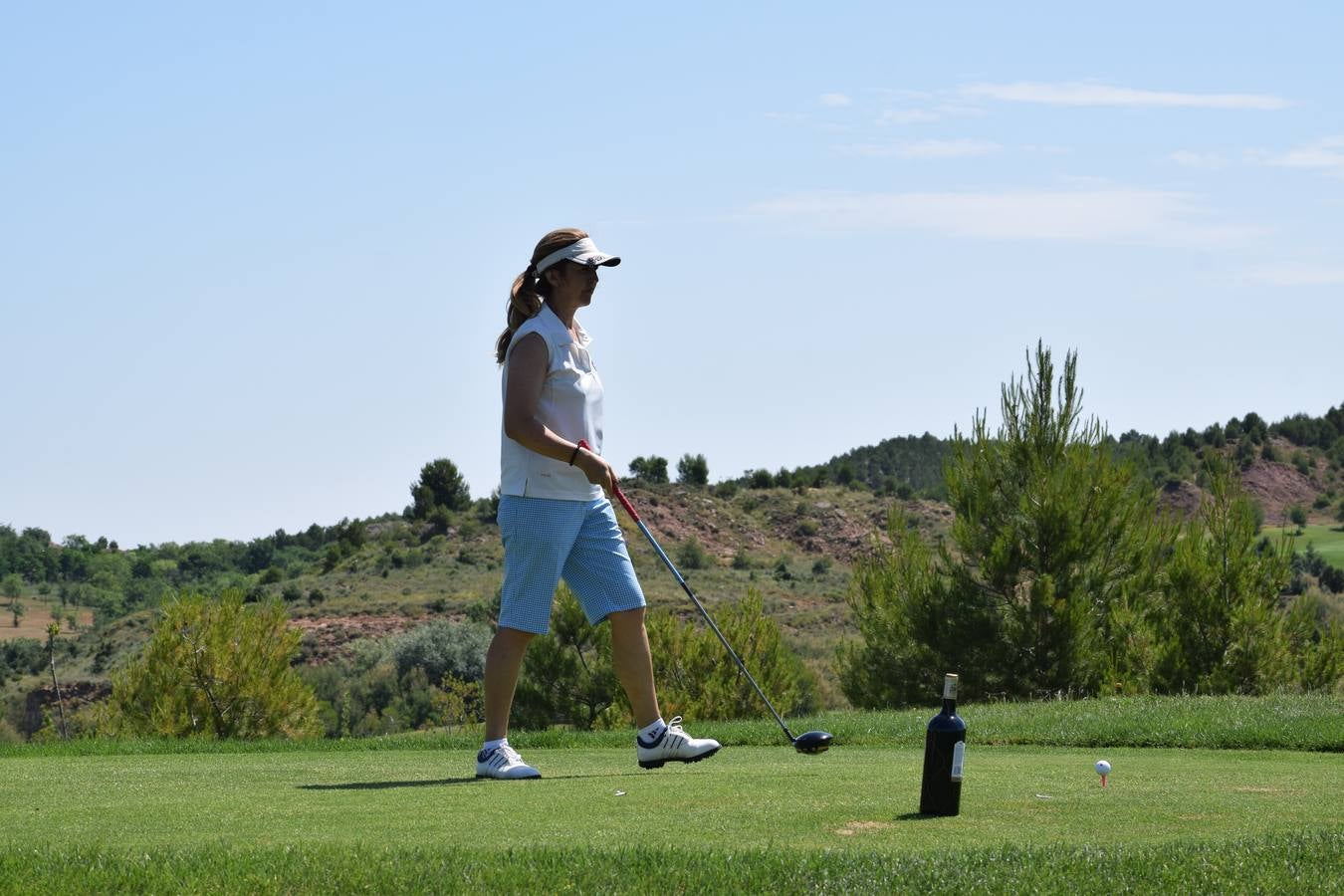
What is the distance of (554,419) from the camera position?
6.88 m

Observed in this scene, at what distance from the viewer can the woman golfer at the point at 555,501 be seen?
677 cm

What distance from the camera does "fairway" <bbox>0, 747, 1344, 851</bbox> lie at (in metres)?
4.99

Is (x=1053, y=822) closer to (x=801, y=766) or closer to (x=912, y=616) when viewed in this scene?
(x=801, y=766)

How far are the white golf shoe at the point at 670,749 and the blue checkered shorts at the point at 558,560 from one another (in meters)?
0.59

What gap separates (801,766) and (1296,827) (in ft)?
7.56

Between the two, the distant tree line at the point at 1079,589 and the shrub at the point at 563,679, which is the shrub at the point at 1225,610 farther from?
the shrub at the point at 563,679

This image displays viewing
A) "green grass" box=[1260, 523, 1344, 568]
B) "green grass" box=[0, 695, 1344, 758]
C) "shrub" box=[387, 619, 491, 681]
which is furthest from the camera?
"green grass" box=[1260, 523, 1344, 568]

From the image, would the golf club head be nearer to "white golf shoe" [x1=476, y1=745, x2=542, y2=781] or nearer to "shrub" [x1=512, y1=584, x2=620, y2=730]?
"white golf shoe" [x1=476, y1=745, x2=542, y2=781]

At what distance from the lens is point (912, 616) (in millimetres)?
21203

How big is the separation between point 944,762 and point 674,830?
0.93 meters

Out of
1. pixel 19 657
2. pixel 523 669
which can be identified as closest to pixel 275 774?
pixel 523 669

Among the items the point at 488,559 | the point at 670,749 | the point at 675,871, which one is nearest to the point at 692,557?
the point at 488,559

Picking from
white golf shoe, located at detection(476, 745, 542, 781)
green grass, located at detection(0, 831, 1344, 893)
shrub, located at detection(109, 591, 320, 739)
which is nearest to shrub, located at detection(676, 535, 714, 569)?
shrub, located at detection(109, 591, 320, 739)

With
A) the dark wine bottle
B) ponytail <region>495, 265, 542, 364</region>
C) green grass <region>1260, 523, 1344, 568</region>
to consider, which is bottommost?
the dark wine bottle
